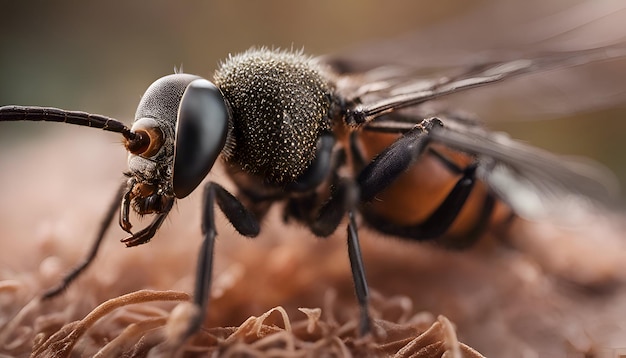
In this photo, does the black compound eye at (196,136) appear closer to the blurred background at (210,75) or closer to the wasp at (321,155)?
the wasp at (321,155)

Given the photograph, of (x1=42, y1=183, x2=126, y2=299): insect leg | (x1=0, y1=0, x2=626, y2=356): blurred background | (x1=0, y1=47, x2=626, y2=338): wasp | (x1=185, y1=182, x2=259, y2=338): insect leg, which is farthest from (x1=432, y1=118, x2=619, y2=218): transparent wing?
(x1=42, y1=183, x2=126, y2=299): insect leg

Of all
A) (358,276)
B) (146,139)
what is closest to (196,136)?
(146,139)

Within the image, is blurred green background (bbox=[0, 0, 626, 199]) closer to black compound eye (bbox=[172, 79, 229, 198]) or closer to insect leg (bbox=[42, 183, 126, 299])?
insect leg (bbox=[42, 183, 126, 299])

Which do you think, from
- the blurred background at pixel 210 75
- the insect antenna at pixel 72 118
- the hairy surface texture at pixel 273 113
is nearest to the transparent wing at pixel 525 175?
the blurred background at pixel 210 75

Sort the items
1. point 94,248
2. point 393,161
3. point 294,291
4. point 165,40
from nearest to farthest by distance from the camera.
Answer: point 393,161 → point 94,248 → point 294,291 → point 165,40

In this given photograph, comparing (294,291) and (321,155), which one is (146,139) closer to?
(321,155)

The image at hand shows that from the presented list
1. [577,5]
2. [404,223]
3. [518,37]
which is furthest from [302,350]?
[577,5]
